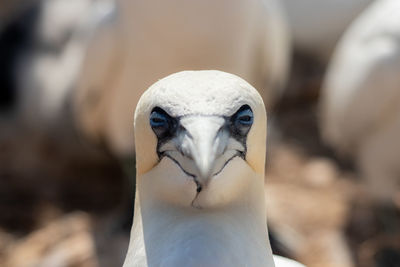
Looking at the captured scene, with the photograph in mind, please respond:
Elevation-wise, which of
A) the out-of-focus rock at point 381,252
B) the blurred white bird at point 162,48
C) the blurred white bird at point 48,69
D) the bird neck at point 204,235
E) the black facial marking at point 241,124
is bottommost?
the bird neck at point 204,235

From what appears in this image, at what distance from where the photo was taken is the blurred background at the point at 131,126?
6086 mm

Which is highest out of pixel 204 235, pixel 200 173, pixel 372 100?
pixel 372 100

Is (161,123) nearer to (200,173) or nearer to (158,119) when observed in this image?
(158,119)

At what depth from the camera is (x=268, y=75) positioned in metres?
6.93

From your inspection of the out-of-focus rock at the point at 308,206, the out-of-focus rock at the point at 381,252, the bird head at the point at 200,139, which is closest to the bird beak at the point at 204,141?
the bird head at the point at 200,139

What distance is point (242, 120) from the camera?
2.95 metres

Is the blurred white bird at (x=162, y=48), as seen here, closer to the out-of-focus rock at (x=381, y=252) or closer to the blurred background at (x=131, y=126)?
the blurred background at (x=131, y=126)

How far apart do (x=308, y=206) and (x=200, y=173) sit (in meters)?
4.57

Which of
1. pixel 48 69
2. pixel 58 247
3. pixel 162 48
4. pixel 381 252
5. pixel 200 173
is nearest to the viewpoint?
pixel 200 173

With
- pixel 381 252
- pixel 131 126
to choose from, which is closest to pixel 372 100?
pixel 381 252

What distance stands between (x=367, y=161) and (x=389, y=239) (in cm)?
60

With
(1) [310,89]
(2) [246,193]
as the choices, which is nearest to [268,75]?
(1) [310,89]

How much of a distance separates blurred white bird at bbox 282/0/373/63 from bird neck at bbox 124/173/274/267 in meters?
6.79

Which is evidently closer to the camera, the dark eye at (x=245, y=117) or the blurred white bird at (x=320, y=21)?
the dark eye at (x=245, y=117)
